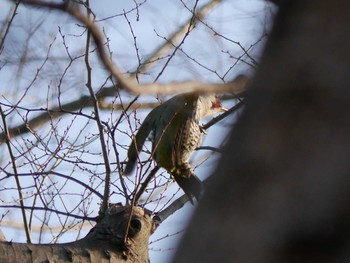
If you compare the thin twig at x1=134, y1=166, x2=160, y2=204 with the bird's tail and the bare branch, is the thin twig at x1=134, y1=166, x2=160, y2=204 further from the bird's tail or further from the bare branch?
the bare branch

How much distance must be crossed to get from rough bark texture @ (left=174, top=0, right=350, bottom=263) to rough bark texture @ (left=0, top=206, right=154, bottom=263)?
2577 mm

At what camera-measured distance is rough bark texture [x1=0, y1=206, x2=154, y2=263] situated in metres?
3.78

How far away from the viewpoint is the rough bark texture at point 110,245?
378cm

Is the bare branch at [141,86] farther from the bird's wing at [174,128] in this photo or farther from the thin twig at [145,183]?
the bird's wing at [174,128]

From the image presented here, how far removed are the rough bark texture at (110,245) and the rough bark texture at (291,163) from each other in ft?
8.46

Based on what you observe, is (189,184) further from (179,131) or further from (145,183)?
(145,183)

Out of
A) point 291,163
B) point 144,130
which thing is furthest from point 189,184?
point 291,163

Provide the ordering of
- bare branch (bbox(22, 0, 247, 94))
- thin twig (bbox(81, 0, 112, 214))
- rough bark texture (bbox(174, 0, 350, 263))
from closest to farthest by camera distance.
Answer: rough bark texture (bbox(174, 0, 350, 263)) → bare branch (bbox(22, 0, 247, 94)) → thin twig (bbox(81, 0, 112, 214))

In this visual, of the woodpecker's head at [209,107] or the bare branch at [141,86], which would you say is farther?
the woodpecker's head at [209,107]

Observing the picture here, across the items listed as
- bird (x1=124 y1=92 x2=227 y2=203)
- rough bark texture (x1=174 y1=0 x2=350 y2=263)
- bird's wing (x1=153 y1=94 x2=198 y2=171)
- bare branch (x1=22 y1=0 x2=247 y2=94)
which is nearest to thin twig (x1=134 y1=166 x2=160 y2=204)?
bird (x1=124 y1=92 x2=227 y2=203)

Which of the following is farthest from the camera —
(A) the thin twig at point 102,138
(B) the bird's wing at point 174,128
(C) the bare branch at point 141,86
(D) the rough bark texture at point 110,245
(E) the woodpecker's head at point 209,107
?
(E) the woodpecker's head at point 209,107

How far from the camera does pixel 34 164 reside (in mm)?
5715

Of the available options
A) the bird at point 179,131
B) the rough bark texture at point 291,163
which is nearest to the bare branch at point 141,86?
the rough bark texture at point 291,163

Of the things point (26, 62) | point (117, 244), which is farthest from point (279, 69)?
point (26, 62)
